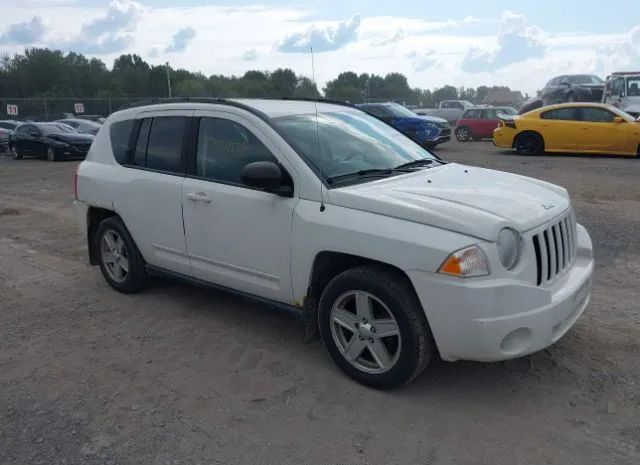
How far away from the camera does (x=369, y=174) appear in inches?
166

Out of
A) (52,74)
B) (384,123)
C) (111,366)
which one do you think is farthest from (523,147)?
(52,74)

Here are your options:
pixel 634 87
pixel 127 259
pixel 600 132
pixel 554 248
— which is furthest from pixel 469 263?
pixel 634 87

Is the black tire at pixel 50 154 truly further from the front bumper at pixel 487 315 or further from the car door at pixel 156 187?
the front bumper at pixel 487 315

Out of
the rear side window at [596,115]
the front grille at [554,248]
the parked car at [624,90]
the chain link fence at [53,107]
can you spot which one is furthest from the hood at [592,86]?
the front grille at [554,248]

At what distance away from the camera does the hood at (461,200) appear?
3.39 m

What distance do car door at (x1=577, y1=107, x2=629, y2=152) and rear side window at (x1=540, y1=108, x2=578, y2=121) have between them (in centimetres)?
20

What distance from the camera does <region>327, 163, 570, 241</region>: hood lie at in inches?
134

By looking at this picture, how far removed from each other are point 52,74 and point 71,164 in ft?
183

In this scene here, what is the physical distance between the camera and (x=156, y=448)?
10.6 feet

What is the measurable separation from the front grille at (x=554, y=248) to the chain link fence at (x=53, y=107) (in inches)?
1417

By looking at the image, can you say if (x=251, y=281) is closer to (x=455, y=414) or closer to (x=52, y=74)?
(x=455, y=414)

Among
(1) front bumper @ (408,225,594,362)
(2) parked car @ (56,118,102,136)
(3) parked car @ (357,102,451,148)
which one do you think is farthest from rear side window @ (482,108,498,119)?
(1) front bumper @ (408,225,594,362)

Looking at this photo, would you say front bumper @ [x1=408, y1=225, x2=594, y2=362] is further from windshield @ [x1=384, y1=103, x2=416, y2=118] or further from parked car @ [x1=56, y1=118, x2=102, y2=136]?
parked car @ [x1=56, y1=118, x2=102, y2=136]

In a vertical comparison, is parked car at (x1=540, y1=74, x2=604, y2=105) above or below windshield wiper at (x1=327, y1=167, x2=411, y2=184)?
above
